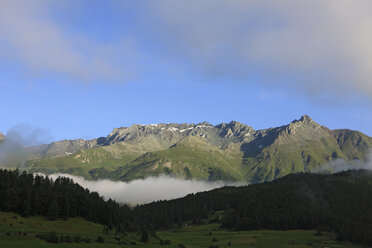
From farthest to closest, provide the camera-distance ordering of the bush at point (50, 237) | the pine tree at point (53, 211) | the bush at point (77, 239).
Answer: the pine tree at point (53, 211) → the bush at point (77, 239) → the bush at point (50, 237)

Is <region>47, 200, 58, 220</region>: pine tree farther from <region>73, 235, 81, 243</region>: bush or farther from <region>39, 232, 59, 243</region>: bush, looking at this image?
<region>39, 232, 59, 243</region>: bush

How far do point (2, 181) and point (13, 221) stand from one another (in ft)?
128

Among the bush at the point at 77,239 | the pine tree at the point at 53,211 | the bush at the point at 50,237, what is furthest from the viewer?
the pine tree at the point at 53,211

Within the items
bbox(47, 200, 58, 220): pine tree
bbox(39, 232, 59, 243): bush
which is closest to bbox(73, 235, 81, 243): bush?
bbox(39, 232, 59, 243): bush

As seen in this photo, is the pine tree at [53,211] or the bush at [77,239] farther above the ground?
the pine tree at [53,211]

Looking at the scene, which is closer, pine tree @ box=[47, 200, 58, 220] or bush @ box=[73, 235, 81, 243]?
bush @ box=[73, 235, 81, 243]

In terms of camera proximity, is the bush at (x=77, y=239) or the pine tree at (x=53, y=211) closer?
the bush at (x=77, y=239)

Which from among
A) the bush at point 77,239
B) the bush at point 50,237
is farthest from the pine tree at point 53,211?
the bush at point 50,237

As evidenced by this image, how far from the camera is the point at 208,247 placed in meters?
198

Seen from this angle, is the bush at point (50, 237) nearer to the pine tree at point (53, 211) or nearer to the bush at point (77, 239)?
the bush at point (77, 239)

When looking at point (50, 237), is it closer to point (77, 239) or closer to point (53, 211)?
point (77, 239)

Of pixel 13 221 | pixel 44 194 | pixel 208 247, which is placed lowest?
pixel 208 247

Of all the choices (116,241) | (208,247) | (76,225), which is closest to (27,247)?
(116,241)

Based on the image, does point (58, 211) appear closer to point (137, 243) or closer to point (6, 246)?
point (137, 243)
